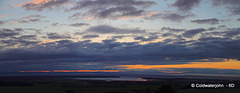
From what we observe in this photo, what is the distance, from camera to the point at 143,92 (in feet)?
416

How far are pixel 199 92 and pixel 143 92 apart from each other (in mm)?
44697

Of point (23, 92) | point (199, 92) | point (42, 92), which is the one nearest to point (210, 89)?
point (199, 92)

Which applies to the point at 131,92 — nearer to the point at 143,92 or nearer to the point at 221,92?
the point at 143,92

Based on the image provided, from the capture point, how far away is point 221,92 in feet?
261

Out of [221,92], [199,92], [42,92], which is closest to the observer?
[221,92]

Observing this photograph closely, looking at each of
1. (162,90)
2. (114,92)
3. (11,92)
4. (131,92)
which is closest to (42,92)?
(11,92)

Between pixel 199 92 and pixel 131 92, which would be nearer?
pixel 199 92

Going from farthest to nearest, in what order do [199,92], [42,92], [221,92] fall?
[42,92]
[199,92]
[221,92]

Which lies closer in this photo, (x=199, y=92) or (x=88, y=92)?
(x=199, y=92)

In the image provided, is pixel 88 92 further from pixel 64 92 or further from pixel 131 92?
pixel 131 92

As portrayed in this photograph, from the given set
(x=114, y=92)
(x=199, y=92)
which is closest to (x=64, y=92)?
(x=114, y=92)

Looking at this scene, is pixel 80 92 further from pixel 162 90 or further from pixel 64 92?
pixel 162 90

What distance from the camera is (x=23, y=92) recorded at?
124438 millimetres

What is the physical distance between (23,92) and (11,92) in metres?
6.44
